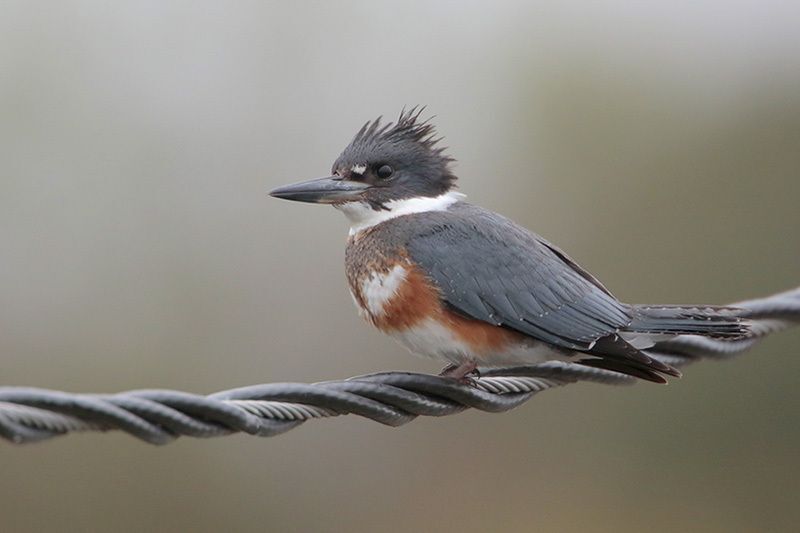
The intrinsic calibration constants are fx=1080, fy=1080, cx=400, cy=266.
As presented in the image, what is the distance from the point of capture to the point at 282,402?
1881mm

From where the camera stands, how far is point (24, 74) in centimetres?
766

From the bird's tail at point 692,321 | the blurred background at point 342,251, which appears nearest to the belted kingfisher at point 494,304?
the bird's tail at point 692,321

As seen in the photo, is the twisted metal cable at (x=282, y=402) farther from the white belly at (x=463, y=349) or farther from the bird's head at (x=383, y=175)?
the bird's head at (x=383, y=175)

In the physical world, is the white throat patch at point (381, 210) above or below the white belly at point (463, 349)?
above

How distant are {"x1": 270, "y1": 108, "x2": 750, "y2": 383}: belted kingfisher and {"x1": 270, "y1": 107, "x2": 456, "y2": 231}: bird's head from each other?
0.18 meters

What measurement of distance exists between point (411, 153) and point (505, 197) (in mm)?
4306

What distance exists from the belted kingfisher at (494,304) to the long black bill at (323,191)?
0.66ft

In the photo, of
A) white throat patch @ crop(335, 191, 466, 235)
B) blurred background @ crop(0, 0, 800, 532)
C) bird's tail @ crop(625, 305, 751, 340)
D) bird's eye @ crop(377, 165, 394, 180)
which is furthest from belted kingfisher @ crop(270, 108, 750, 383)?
blurred background @ crop(0, 0, 800, 532)

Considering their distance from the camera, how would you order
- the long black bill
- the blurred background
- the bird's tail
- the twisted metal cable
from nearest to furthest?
the twisted metal cable
the bird's tail
the long black bill
the blurred background

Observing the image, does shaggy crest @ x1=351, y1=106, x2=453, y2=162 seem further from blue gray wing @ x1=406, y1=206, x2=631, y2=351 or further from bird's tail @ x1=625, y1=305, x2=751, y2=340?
bird's tail @ x1=625, y1=305, x2=751, y2=340

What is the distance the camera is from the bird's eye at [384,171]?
10.6 ft

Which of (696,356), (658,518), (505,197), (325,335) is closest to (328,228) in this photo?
(325,335)

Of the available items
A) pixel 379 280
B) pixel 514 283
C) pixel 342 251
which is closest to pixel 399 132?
pixel 379 280

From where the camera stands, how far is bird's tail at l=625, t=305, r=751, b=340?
2625mm
